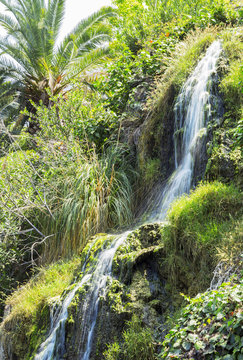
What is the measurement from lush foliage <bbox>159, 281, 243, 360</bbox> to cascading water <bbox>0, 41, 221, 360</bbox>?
1539 millimetres

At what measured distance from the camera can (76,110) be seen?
10.3 metres

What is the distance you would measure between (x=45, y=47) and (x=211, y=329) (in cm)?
1321

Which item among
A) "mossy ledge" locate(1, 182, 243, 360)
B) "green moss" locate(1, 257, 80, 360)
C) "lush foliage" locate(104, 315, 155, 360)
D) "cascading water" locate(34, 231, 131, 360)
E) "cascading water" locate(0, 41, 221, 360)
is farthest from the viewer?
"green moss" locate(1, 257, 80, 360)

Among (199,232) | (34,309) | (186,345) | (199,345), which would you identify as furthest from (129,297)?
(34,309)

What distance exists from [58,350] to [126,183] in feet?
12.2

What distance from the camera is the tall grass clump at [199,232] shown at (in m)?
4.53

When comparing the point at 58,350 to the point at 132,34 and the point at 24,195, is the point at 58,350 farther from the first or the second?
the point at 132,34

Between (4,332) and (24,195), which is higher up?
(24,195)

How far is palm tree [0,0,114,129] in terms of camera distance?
14539mm

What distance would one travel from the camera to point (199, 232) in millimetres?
4766

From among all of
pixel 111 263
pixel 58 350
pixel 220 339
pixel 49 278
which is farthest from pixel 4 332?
pixel 220 339

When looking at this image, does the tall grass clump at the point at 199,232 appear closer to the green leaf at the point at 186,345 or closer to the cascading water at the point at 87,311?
the cascading water at the point at 87,311

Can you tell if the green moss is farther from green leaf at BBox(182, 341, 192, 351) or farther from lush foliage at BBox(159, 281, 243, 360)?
green leaf at BBox(182, 341, 192, 351)

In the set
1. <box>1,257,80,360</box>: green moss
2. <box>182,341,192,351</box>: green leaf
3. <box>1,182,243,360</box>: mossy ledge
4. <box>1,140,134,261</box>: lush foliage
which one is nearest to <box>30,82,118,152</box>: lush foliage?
<box>1,140,134,261</box>: lush foliage
